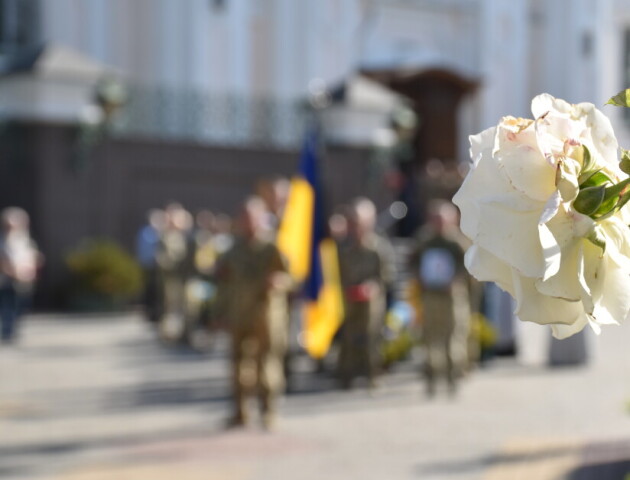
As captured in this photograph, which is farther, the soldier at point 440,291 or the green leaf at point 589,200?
the soldier at point 440,291

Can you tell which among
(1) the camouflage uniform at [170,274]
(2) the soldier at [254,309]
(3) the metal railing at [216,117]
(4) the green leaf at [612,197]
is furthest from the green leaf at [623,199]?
(3) the metal railing at [216,117]

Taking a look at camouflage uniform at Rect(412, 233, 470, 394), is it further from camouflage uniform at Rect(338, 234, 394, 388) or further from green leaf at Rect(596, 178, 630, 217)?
green leaf at Rect(596, 178, 630, 217)

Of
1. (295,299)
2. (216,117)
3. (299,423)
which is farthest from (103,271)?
(299,423)

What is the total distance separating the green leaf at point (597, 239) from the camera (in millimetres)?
Result: 1041

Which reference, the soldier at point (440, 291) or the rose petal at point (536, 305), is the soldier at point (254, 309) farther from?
the rose petal at point (536, 305)

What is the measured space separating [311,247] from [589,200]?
1056 cm

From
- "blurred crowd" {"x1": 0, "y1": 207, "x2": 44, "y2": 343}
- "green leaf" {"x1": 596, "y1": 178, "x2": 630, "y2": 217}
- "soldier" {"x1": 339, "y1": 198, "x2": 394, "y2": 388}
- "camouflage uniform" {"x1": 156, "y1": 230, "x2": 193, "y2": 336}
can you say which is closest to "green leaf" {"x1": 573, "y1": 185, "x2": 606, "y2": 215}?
"green leaf" {"x1": 596, "y1": 178, "x2": 630, "y2": 217}

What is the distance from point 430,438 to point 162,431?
2.26m

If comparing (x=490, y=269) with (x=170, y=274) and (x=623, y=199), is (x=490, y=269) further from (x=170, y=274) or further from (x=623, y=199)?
(x=170, y=274)

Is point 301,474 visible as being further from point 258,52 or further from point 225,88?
point 258,52

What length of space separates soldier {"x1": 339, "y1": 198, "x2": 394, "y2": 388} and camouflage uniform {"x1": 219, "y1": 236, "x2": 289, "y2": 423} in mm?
2126

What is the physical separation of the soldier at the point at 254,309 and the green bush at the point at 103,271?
8169mm

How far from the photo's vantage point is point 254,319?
29.5ft

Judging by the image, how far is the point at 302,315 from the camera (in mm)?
12555
